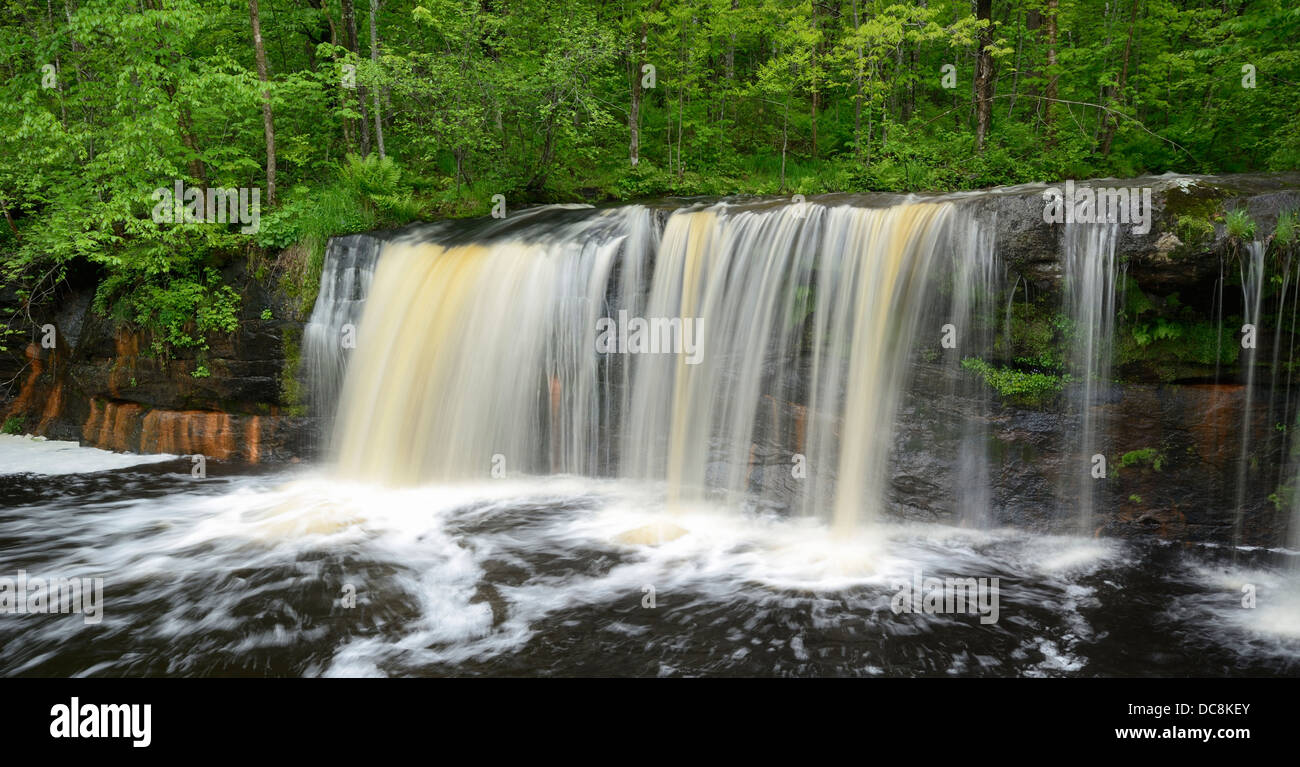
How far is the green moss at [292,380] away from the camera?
9969 mm

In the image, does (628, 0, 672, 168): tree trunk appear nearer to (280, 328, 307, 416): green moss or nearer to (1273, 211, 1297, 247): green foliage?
(280, 328, 307, 416): green moss

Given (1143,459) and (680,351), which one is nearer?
(1143,459)

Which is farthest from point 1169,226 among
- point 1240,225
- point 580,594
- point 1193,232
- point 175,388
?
point 175,388

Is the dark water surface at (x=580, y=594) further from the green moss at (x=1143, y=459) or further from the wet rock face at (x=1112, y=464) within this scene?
the green moss at (x=1143, y=459)

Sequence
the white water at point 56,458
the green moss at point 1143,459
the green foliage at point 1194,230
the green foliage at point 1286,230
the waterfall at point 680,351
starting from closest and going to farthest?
the green foliage at point 1286,230
the green foliage at point 1194,230
the green moss at point 1143,459
the waterfall at point 680,351
the white water at point 56,458

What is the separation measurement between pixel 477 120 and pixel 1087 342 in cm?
956

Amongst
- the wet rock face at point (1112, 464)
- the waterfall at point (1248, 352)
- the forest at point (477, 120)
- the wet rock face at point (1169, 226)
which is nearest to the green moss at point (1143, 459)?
the wet rock face at point (1112, 464)

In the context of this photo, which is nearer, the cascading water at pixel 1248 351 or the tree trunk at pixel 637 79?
the cascading water at pixel 1248 351

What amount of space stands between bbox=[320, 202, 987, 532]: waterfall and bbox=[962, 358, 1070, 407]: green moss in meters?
0.17

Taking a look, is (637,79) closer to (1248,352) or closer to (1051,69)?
(1051,69)

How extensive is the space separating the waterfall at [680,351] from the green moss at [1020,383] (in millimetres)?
171

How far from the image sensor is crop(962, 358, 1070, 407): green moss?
700 cm

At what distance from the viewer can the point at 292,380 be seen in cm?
998

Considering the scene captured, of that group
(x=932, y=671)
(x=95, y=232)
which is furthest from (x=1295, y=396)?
(x=95, y=232)
